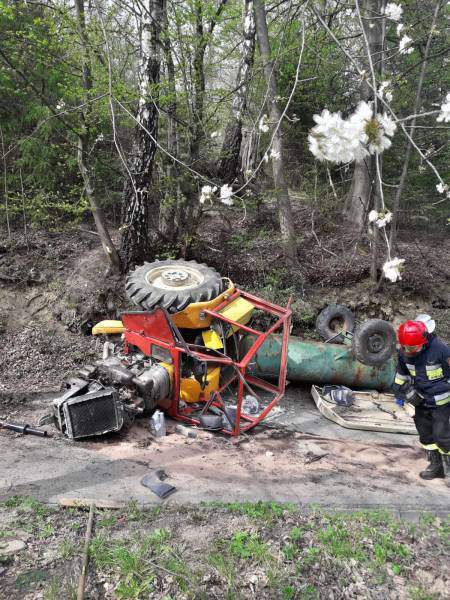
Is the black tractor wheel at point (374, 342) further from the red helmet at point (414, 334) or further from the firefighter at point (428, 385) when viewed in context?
the red helmet at point (414, 334)

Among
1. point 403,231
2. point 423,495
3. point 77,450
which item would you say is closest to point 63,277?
point 77,450

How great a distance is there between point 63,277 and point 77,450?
15.3ft

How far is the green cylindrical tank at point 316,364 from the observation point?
21.6 ft

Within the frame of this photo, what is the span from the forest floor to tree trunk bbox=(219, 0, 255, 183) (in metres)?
3.50

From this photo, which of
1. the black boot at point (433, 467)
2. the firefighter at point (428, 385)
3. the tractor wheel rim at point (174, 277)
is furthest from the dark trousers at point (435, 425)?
the tractor wheel rim at point (174, 277)

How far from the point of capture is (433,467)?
4.82 metres

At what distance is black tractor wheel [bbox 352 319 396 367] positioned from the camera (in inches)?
258

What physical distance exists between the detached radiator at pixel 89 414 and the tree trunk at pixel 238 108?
20.5ft

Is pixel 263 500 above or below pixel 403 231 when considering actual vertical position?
below

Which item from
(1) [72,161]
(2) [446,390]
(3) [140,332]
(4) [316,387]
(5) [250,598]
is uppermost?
(1) [72,161]

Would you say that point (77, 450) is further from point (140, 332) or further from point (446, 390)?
point (446, 390)

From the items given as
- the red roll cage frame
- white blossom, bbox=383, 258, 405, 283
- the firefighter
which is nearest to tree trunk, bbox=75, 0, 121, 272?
the red roll cage frame

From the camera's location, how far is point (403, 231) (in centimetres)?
1150

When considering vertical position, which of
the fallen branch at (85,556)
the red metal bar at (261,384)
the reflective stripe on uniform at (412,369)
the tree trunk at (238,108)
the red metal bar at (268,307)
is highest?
the tree trunk at (238,108)
